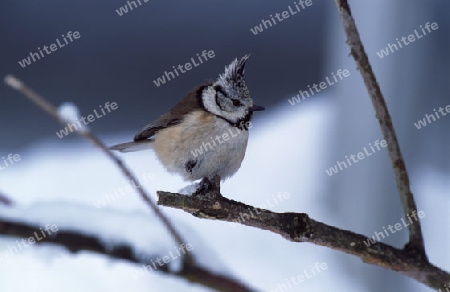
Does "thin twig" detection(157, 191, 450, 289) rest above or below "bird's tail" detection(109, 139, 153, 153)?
below

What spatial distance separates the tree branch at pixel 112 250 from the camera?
48cm

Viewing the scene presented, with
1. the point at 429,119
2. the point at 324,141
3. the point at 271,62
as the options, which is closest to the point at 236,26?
the point at 271,62

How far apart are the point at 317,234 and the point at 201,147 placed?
0.39m

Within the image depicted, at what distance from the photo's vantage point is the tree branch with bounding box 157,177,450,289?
1.58 ft

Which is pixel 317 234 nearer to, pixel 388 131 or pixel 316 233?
pixel 316 233

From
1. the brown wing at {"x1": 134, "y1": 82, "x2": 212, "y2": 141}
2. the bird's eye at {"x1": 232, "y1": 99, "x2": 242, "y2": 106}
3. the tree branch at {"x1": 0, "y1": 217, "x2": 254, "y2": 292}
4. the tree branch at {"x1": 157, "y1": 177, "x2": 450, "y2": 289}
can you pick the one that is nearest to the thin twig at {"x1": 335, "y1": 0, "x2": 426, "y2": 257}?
the tree branch at {"x1": 157, "y1": 177, "x2": 450, "y2": 289}

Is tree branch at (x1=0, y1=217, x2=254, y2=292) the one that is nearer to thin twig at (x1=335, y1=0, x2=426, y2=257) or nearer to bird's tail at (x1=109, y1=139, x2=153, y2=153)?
thin twig at (x1=335, y1=0, x2=426, y2=257)

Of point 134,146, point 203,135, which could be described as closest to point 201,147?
point 203,135

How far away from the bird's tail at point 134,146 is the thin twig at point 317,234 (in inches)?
15.6

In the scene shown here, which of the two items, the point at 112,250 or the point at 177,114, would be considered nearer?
the point at 112,250

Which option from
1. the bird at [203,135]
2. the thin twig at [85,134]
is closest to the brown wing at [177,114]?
the bird at [203,135]

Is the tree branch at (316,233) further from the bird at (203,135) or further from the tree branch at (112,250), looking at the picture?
the bird at (203,135)

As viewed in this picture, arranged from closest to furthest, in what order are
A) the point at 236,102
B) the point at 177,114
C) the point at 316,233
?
the point at 316,233 < the point at 236,102 < the point at 177,114

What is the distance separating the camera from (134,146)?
2.98 feet
